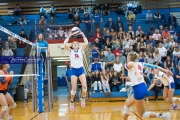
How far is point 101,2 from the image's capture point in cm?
2769

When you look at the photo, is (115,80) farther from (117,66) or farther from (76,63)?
(76,63)

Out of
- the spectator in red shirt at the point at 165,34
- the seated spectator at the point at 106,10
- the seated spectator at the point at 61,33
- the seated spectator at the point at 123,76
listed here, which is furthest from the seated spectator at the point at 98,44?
the seated spectator at the point at 106,10

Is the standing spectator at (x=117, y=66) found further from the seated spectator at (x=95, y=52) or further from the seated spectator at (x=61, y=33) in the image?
the seated spectator at (x=61, y=33)

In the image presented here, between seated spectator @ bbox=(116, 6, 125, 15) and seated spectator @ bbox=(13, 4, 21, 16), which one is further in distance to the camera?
seated spectator @ bbox=(13, 4, 21, 16)

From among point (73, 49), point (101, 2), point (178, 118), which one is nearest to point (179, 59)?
point (178, 118)

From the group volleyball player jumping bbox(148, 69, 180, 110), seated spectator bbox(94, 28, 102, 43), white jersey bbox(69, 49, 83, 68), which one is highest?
seated spectator bbox(94, 28, 102, 43)

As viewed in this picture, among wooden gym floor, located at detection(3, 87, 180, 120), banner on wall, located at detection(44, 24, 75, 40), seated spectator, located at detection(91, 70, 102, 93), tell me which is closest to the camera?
wooden gym floor, located at detection(3, 87, 180, 120)

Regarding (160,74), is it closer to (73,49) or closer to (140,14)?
(73,49)

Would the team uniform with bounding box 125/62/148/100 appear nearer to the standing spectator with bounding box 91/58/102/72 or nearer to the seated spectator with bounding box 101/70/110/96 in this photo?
the seated spectator with bounding box 101/70/110/96

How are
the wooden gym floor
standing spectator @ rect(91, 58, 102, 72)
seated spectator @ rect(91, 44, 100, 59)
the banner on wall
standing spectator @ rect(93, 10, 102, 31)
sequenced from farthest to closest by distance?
standing spectator @ rect(93, 10, 102, 31), seated spectator @ rect(91, 44, 100, 59), the banner on wall, standing spectator @ rect(91, 58, 102, 72), the wooden gym floor

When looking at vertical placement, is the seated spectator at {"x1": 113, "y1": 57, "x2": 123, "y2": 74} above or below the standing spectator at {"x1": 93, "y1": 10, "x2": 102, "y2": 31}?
below

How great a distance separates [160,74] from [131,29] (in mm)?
8755

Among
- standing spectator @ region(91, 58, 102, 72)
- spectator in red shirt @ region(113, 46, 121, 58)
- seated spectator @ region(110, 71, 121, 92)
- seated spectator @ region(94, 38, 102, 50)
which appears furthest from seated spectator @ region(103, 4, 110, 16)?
seated spectator @ region(110, 71, 121, 92)

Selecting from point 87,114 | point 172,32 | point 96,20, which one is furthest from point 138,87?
point 96,20
